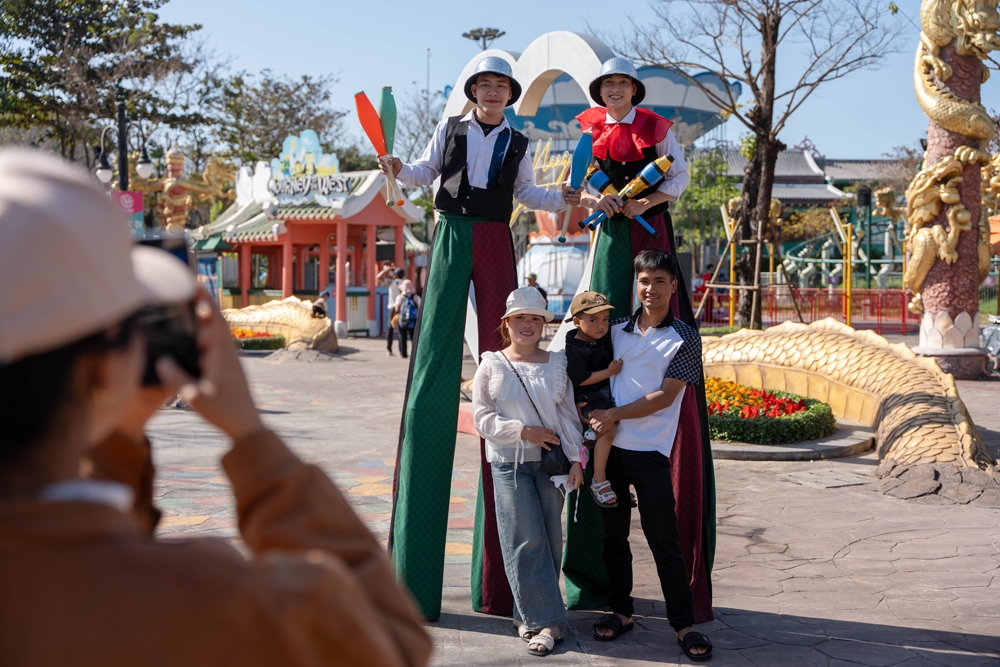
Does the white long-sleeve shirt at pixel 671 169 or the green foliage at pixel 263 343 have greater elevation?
the white long-sleeve shirt at pixel 671 169

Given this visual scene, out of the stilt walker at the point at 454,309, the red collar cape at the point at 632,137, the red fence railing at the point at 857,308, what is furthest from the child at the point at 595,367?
the red fence railing at the point at 857,308

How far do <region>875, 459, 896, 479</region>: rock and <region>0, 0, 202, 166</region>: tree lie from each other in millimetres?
24066

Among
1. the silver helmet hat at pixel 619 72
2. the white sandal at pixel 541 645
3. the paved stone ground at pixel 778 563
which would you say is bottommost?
the paved stone ground at pixel 778 563

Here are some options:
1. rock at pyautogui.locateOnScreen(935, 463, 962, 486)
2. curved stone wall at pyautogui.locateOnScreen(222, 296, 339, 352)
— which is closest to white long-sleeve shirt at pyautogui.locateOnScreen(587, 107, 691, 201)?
rock at pyautogui.locateOnScreen(935, 463, 962, 486)

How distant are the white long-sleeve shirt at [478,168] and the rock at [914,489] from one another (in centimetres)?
376

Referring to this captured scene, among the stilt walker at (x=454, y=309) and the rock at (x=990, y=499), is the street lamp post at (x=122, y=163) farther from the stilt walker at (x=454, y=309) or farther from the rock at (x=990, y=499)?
the rock at (x=990, y=499)

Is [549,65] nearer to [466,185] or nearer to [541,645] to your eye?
[466,185]

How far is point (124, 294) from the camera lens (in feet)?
3.21

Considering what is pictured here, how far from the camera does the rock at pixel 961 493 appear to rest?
21.5 ft

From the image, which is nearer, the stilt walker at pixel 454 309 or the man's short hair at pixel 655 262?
the man's short hair at pixel 655 262

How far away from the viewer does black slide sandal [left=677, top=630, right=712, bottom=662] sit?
12.6 ft

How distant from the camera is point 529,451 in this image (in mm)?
4000

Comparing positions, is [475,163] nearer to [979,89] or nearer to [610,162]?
→ [610,162]

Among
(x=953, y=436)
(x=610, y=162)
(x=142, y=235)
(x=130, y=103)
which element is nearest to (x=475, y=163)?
(x=610, y=162)
